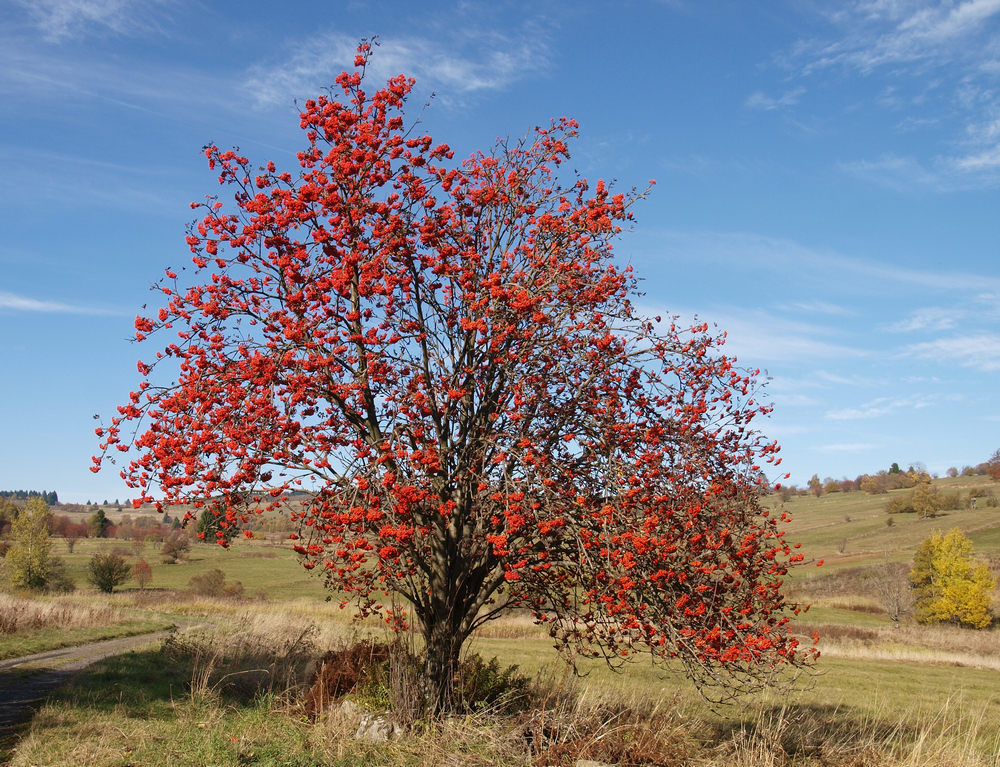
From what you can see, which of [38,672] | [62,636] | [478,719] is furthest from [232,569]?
[478,719]

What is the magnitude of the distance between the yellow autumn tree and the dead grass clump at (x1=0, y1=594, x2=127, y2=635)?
169 ft

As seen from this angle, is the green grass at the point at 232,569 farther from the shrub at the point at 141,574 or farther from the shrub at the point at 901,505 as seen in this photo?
the shrub at the point at 901,505

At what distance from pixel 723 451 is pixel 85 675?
11.5 m

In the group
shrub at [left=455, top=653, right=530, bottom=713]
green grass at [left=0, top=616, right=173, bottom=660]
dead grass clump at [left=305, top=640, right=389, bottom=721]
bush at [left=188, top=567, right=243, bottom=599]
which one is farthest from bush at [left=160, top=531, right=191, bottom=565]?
shrub at [left=455, top=653, right=530, bottom=713]

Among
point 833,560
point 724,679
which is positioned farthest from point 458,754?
→ point 833,560

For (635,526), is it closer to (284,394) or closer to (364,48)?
(284,394)

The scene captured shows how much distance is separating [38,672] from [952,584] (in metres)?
54.5

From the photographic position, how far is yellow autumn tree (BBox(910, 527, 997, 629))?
45469 millimetres

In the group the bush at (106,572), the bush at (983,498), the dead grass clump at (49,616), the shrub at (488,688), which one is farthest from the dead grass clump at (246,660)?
the bush at (983,498)

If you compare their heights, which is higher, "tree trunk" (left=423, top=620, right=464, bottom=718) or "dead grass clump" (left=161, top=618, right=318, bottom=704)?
"tree trunk" (left=423, top=620, right=464, bottom=718)

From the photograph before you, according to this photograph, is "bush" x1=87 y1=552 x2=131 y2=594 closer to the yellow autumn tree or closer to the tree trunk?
the tree trunk

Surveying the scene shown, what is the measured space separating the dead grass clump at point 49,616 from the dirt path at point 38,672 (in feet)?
7.27

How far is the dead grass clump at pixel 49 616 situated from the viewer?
1689 cm

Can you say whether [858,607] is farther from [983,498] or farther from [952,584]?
[983,498]
